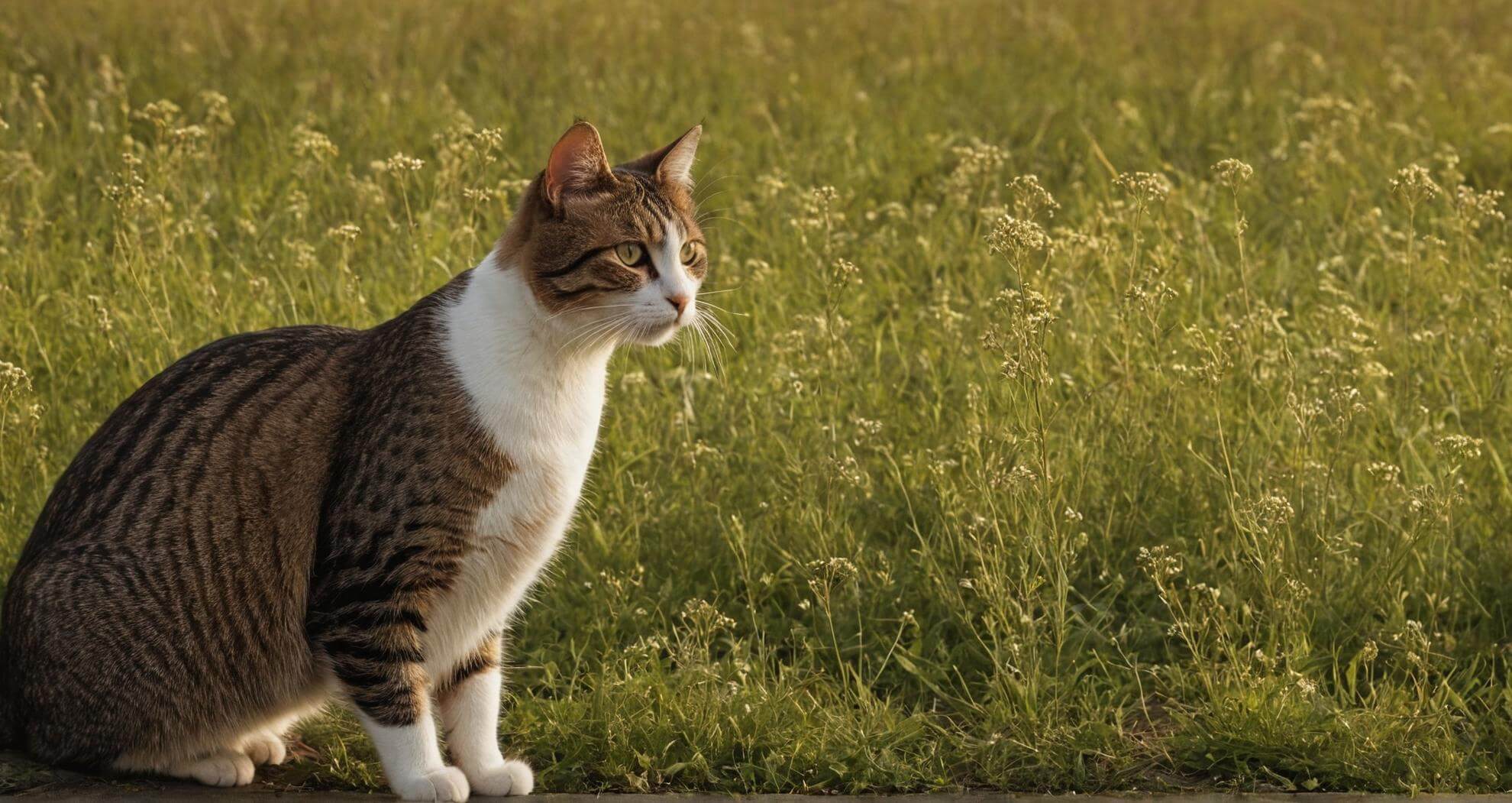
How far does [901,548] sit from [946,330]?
132 centimetres

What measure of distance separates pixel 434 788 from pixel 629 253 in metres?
1.42

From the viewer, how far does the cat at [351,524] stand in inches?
152

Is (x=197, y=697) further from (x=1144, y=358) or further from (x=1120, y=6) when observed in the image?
(x=1120, y=6)

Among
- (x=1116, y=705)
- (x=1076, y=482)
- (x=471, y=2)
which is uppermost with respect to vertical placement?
(x=471, y=2)

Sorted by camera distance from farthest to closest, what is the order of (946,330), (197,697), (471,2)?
(471,2), (946,330), (197,697)

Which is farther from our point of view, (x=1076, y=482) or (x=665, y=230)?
(x=1076, y=482)

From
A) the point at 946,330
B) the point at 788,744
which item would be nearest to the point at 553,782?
the point at 788,744

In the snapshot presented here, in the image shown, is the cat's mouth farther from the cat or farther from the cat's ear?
the cat's ear

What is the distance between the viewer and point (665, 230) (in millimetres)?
4094

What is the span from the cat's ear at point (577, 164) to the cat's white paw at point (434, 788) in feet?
4.81

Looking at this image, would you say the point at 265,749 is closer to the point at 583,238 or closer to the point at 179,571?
the point at 179,571

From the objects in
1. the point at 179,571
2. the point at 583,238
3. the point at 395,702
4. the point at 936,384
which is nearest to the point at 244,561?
the point at 179,571

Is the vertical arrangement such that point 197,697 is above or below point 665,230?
below

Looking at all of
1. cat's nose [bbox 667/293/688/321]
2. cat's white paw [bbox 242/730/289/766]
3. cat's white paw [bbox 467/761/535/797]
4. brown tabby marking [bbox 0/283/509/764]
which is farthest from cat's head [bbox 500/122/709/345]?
cat's white paw [bbox 242/730/289/766]
